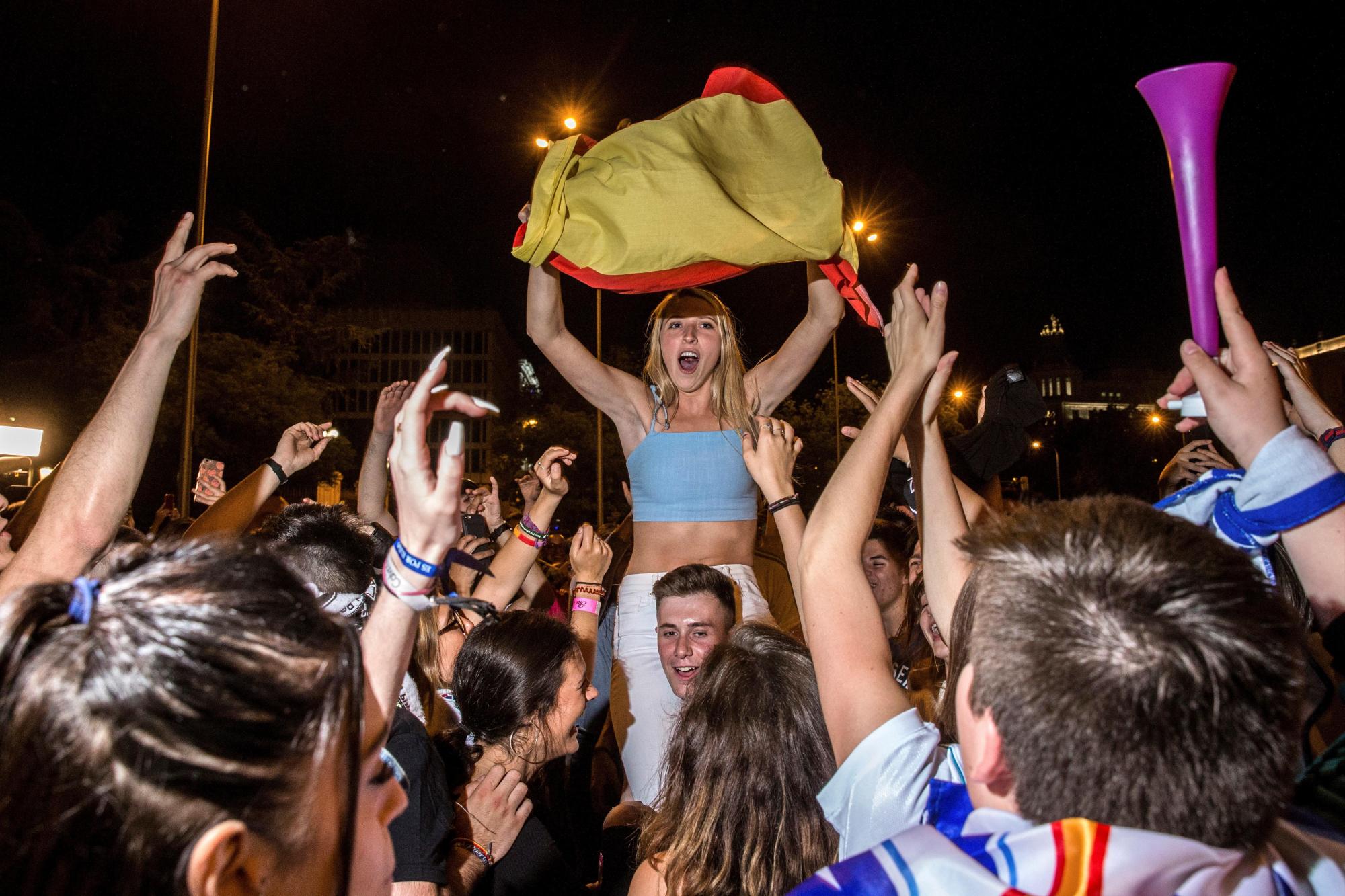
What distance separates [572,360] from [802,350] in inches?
43.3

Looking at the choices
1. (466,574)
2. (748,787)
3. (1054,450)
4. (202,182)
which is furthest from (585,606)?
(1054,450)

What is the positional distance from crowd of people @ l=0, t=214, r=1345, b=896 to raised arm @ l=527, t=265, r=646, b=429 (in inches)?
52.8

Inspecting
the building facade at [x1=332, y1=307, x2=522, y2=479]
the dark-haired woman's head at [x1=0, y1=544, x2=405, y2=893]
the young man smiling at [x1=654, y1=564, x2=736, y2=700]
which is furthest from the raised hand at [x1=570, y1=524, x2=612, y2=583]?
the building facade at [x1=332, y1=307, x2=522, y2=479]

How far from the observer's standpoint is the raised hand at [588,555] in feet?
14.7

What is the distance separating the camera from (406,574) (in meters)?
1.67

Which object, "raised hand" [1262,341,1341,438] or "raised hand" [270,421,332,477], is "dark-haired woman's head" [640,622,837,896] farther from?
"raised hand" [270,421,332,477]

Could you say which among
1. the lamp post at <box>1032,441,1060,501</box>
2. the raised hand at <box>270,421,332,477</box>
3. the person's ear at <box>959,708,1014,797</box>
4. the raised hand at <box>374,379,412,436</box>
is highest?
the lamp post at <box>1032,441,1060,501</box>

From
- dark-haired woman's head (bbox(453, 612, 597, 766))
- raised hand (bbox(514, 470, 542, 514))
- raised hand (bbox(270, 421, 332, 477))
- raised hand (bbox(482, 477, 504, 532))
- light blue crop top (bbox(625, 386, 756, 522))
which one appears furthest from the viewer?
raised hand (bbox(482, 477, 504, 532))

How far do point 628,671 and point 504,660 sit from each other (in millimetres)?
918

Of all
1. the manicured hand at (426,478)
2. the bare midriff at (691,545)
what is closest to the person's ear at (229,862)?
the manicured hand at (426,478)

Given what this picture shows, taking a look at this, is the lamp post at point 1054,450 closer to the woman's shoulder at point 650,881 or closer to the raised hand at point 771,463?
the raised hand at point 771,463

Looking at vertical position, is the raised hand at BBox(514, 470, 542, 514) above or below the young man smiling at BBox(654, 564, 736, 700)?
above

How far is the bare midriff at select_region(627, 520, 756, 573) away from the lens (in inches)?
167

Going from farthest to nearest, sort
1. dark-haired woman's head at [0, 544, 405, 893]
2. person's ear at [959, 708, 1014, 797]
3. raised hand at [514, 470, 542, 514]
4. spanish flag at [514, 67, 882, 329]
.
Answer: raised hand at [514, 470, 542, 514] → spanish flag at [514, 67, 882, 329] → person's ear at [959, 708, 1014, 797] → dark-haired woman's head at [0, 544, 405, 893]
